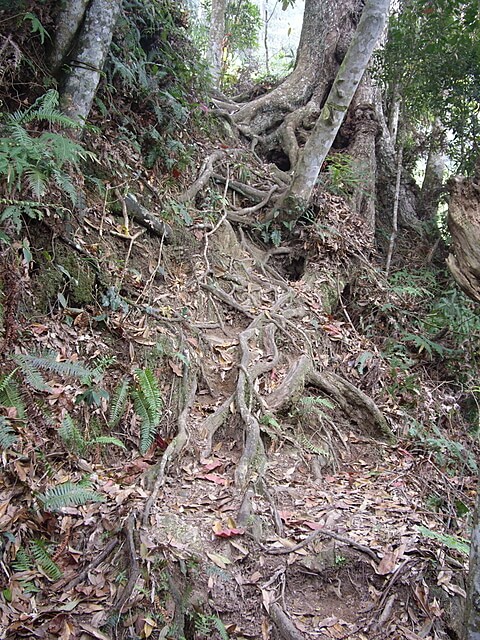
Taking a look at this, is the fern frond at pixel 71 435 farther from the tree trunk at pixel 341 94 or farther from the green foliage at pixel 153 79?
the tree trunk at pixel 341 94

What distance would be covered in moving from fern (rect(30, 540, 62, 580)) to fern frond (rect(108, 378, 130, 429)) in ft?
3.90

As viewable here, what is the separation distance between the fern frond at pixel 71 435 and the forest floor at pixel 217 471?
0.17ft

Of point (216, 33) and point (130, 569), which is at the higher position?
point (216, 33)

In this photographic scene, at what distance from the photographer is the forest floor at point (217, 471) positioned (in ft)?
10.4

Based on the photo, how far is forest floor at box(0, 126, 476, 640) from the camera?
10.4ft

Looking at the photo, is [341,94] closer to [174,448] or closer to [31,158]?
[31,158]

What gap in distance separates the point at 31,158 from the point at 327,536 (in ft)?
11.9

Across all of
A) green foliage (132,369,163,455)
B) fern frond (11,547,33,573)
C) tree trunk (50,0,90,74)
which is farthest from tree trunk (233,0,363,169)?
fern frond (11,547,33,573)

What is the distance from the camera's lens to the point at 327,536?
375 centimetres

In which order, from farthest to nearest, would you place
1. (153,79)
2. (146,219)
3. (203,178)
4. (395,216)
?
1. (395,216)
2. (203,178)
3. (153,79)
4. (146,219)

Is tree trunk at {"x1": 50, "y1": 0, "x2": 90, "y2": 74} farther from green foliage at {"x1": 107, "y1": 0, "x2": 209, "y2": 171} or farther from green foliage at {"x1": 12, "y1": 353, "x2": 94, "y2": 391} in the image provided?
green foliage at {"x1": 12, "y1": 353, "x2": 94, "y2": 391}

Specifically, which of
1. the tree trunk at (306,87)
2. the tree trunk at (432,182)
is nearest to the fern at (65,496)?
the tree trunk at (306,87)

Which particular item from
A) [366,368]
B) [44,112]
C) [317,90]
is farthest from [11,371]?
[317,90]

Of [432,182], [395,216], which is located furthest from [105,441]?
[432,182]
